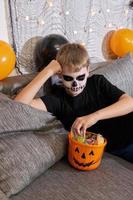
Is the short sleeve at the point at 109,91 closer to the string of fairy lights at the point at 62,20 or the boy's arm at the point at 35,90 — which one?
the boy's arm at the point at 35,90

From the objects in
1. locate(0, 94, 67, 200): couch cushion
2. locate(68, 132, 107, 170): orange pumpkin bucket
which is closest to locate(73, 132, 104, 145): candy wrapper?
locate(68, 132, 107, 170): orange pumpkin bucket

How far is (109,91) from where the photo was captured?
4.56 ft

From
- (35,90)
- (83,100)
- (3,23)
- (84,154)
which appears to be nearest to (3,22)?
(3,23)

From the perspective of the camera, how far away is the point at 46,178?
1125 mm

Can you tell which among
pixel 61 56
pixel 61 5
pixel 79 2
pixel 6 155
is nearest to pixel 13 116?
pixel 6 155

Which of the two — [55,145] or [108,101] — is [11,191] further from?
[108,101]

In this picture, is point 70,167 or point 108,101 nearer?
point 70,167

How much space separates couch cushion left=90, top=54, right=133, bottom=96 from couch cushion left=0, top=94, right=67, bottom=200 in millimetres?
598

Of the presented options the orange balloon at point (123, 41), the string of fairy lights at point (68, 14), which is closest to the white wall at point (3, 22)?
the string of fairy lights at point (68, 14)

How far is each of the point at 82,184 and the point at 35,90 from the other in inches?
19.5

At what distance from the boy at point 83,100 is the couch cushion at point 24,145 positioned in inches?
5.1

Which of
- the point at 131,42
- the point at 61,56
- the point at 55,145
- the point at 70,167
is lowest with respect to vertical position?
the point at 70,167

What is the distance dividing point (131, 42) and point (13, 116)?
1359 mm

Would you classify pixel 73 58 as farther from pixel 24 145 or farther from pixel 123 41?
pixel 123 41
